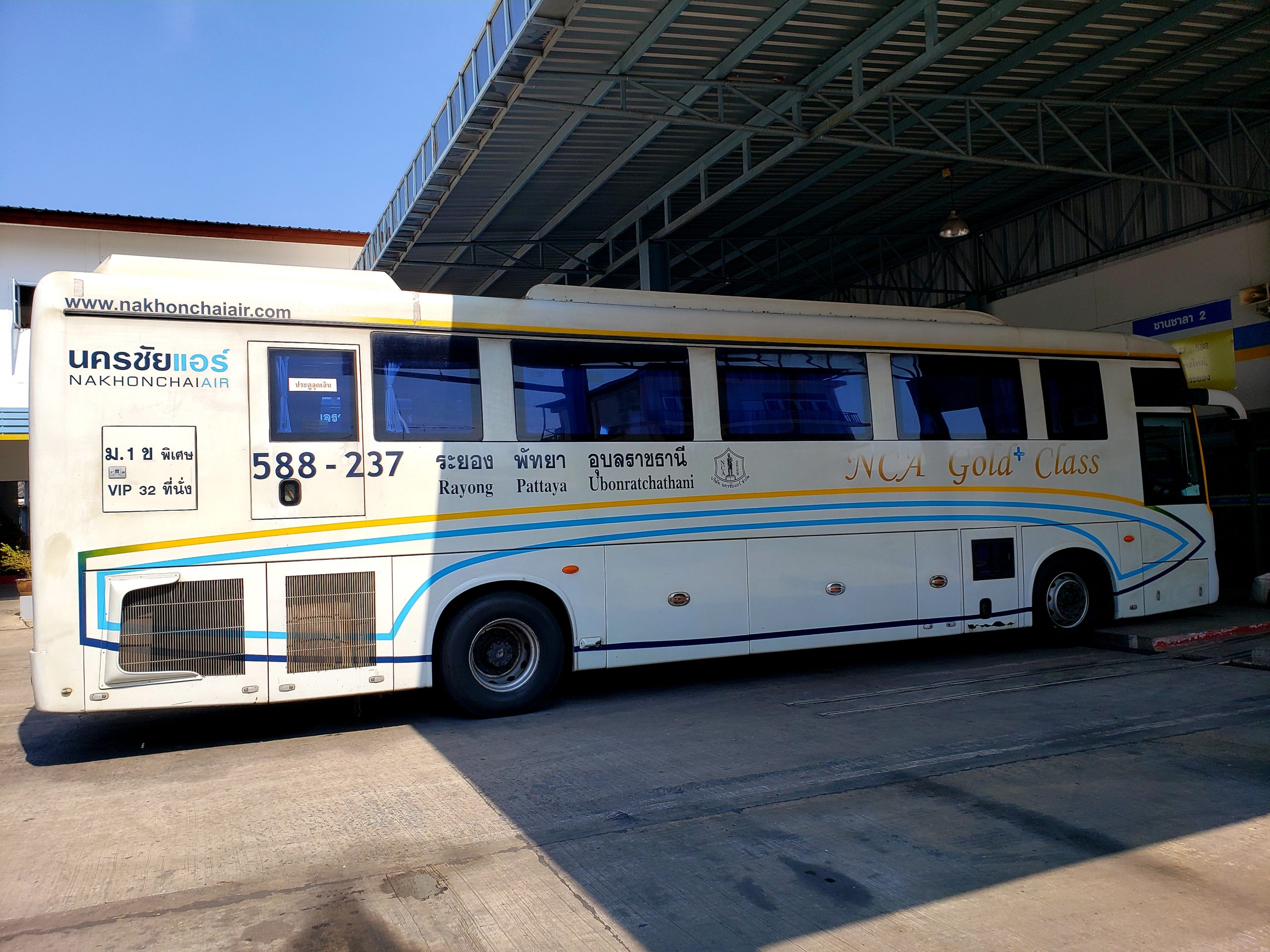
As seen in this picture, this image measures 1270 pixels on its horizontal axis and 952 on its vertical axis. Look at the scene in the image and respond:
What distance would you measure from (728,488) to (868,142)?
5.42 meters

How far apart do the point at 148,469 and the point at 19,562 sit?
16.6 metres

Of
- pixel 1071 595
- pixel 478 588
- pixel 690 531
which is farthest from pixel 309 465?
pixel 1071 595

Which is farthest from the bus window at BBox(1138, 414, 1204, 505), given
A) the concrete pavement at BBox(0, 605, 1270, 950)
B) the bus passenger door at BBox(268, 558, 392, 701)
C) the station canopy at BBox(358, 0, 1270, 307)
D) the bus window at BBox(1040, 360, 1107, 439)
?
the bus passenger door at BBox(268, 558, 392, 701)

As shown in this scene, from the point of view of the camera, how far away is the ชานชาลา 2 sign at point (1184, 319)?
48.0 feet

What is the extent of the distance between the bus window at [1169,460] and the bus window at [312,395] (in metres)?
8.73

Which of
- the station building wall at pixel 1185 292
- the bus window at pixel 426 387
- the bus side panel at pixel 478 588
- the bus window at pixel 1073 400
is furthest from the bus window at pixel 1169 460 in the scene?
the bus window at pixel 426 387

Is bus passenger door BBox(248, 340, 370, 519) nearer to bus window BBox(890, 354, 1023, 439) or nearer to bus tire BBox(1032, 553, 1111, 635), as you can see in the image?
bus window BBox(890, 354, 1023, 439)

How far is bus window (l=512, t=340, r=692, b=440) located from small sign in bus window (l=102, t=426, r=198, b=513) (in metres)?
2.51

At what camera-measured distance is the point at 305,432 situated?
724cm

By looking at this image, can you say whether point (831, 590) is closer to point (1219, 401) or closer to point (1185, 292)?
point (1219, 401)

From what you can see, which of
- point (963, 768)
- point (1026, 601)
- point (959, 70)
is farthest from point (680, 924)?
point (959, 70)

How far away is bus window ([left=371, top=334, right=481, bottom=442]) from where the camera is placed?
7.48m

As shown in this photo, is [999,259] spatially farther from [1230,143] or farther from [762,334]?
[762,334]

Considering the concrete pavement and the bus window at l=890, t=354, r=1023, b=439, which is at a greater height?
the bus window at l=890, t=354, r=1023, b=439
